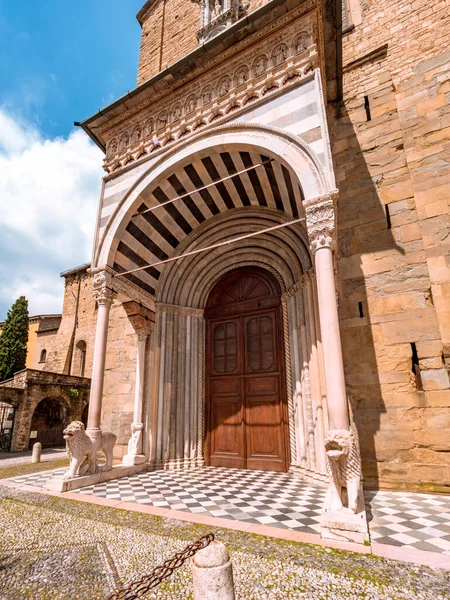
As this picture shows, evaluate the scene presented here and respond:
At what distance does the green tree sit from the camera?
71.8 feet

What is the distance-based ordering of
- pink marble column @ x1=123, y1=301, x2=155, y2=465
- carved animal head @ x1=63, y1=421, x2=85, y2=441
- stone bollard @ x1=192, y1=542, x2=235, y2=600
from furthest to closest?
pink marble column @ x1=123, y1=301, x2=155, y2=465 → carved animal head @ x1=63, y1=421, x2=85, y2=441 → stone bollard @ x1=192, y1=542, x2=235, y2=600

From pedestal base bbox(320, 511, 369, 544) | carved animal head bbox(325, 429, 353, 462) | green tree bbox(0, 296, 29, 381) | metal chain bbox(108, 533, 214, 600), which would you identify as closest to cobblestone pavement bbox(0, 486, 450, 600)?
metal chain bbox(108, 533, 214, 600)

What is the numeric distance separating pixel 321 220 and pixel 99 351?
4.56m

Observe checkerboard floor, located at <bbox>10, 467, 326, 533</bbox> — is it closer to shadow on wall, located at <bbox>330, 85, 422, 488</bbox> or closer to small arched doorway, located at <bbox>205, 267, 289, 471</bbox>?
small arched doorway, located at <bbox>205, 267, 289, 471</bbox>

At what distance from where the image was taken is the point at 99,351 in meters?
6.12

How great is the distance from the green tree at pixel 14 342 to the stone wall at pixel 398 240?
2350cm

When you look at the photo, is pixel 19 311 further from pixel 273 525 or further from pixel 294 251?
pixel 273 525

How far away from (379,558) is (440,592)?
0.58 meters

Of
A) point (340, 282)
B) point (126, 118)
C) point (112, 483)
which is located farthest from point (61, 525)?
point (126, 118)

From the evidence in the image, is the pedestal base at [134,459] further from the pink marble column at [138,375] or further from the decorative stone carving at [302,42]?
the decorative stone carving at [302,42]

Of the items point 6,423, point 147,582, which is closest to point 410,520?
point 147,582

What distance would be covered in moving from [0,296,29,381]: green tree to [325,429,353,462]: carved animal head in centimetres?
2420

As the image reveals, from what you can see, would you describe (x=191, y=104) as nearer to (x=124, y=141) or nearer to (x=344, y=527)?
(x=124, y=141)

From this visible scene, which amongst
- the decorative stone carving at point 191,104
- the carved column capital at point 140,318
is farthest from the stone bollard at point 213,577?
the decorative stone carving at point 191,104
